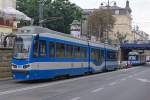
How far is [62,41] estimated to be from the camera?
102ft

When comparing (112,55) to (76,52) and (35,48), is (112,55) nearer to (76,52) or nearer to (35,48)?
(76,52)

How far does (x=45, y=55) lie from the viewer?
1101 inches

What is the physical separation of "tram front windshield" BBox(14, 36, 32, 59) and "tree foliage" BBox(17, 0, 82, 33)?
203 ft

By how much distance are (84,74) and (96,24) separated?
63713 mm

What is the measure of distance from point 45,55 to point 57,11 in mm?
64195

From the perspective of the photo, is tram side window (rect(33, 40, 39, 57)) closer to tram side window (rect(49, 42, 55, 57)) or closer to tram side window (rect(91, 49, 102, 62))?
tram side window (rect(49, 42, 55, 57))

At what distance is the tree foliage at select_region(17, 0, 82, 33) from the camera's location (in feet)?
296

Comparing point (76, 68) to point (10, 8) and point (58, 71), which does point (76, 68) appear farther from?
point (10, 8)

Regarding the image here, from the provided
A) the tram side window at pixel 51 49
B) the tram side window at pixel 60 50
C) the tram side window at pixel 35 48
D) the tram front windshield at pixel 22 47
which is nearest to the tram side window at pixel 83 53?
the tram side window at pixel 60 50

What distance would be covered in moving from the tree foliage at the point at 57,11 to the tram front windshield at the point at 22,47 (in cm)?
6183

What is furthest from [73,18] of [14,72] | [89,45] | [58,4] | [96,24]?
[14,72]

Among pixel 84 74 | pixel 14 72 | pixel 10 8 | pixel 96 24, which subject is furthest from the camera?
pixel 96 24

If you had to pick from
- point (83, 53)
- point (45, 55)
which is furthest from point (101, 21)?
point (45, 55)

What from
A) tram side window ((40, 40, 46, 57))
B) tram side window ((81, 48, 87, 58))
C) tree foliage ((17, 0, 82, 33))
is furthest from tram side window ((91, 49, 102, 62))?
tree foliage ((17, 0, 82, 33))
